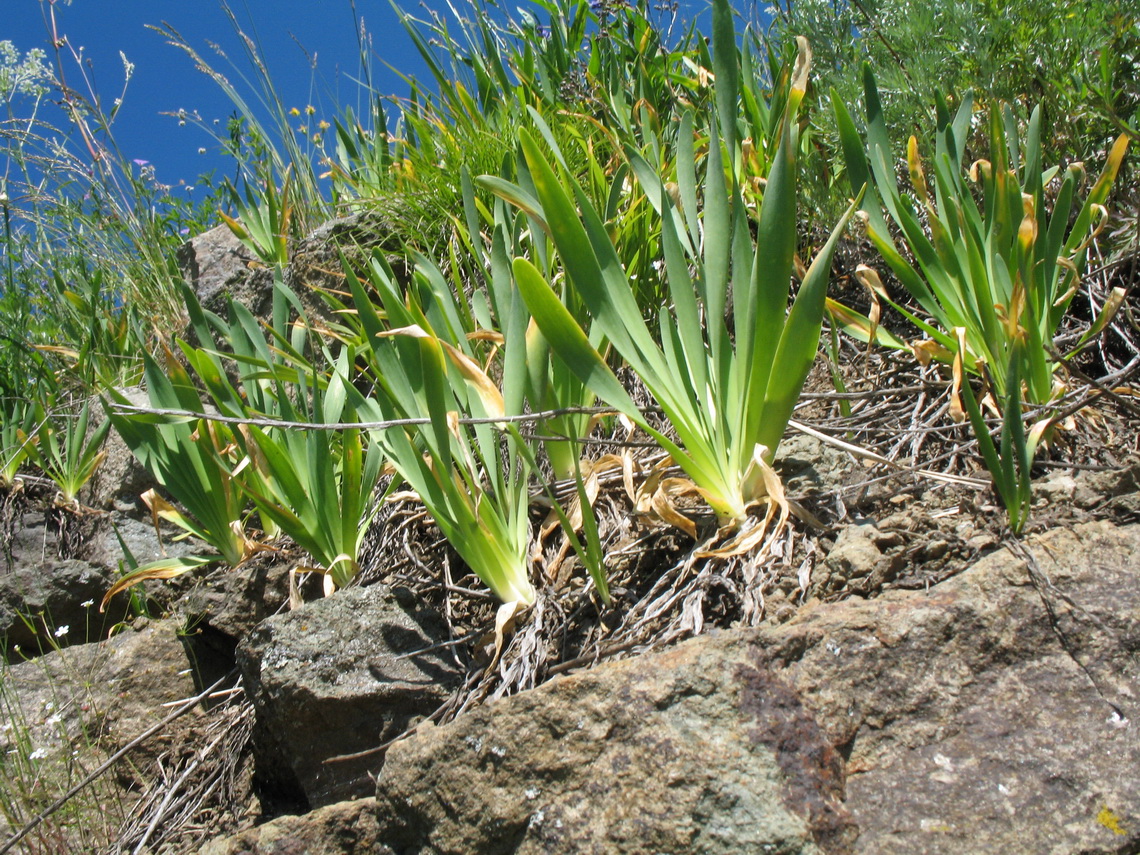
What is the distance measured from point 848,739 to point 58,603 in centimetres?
252

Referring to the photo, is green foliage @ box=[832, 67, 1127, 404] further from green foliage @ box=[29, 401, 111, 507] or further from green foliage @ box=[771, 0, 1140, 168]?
green foliage @ box=[29, 401, 111, 507]

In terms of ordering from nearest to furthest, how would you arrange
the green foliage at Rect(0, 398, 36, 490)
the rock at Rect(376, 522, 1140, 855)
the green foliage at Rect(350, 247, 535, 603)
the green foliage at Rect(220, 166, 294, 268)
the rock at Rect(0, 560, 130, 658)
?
the rock at Rect(376, 522, 1140, 855)
the green foliage at Rect(350, 247, 535, 603)
the rock at Rect(0, 560, 130, 658)
the green foliage at Rect(0, 398, 36, 490)
the green foliage at Rect(220, 166, 294, 268)

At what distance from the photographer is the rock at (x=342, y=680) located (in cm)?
151

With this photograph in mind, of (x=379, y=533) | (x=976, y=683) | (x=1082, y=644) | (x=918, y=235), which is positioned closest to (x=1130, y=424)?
(x=918, y=235)

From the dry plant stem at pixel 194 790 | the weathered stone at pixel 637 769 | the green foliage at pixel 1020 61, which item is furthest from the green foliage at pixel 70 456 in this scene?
the green foliage at pixel 1020 61

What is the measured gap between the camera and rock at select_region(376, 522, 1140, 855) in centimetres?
86

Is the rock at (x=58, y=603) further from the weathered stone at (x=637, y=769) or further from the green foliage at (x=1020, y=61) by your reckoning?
the green foliage at (x=1020, y=61)

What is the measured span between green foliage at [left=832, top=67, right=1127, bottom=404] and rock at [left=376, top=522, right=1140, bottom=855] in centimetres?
63

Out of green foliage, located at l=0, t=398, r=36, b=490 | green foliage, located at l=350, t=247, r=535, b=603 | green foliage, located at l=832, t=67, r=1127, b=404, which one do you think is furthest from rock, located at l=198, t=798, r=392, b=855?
green foliage, located at l=0, t=398, r=36, b=490

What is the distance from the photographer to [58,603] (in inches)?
99.3

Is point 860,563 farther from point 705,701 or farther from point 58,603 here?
→ point 58,603

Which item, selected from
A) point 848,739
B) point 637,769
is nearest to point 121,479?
point 637,769

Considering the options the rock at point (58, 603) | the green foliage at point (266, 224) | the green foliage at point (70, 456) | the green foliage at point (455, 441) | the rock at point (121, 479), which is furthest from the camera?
the green foliage at point (266, 224)

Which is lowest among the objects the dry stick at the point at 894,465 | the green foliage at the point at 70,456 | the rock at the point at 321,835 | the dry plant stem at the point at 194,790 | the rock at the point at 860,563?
the dry plant stem at the point at 194,790
